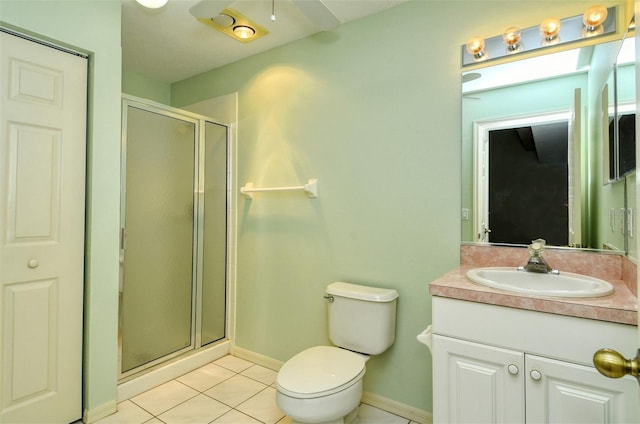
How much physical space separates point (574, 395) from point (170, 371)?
223cm

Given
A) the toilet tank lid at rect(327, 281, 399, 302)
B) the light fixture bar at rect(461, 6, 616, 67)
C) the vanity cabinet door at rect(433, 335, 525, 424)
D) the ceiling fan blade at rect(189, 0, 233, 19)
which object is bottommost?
the vanity cabinet door at rect(433, 335, 525, 424)

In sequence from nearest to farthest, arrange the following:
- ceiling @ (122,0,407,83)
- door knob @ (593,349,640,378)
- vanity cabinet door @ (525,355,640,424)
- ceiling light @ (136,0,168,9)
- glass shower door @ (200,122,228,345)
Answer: door knob @ (593,349,640,378)
vanity cabinet door @ (525,355,640,424)
ceiling light @ (136,0,168,9)
ceiling @ (122,0,407,83)
glass shower door @ (200,122,228,345)

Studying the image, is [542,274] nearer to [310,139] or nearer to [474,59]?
[474,59]

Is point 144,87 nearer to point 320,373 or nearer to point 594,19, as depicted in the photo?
point 320,373

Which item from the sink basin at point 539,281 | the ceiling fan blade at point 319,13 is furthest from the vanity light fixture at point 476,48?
the sink basin at point 539,281

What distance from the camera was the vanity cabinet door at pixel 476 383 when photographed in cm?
121

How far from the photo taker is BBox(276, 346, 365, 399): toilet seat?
148cm

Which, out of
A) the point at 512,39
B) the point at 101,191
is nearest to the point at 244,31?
the point at 101,191

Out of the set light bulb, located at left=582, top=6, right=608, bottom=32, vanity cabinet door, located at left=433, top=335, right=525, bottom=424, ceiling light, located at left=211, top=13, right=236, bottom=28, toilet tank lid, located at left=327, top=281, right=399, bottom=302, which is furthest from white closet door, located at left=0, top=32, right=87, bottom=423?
light bulb, located at left=582, top=6, right=608, bottom=32

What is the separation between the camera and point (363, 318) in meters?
1.88

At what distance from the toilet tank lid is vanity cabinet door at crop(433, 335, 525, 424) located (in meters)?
0.49

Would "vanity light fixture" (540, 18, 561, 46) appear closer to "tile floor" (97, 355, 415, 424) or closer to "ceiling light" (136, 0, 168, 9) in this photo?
"ceiling light" (136, 0, 168, 9)

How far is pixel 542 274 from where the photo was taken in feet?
4.84

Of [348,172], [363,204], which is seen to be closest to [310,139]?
[348,172]
